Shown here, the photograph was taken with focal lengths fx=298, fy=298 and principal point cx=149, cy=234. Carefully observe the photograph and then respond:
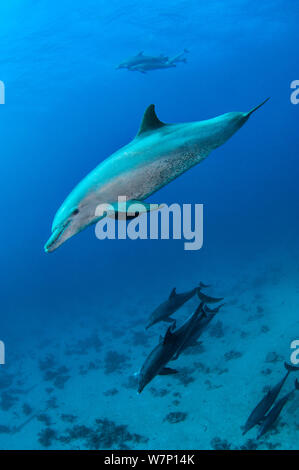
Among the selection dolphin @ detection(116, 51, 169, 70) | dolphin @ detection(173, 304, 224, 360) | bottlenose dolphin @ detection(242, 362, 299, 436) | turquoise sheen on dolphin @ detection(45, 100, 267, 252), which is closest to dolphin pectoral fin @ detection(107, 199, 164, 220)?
turquoise sheen on dolphin @ detection(45, 100, 267, 252)

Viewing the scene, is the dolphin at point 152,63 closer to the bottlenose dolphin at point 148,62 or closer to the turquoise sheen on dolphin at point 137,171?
the bottlenose dolphin at point 148,62

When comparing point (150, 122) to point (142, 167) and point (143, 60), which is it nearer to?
point (142, 167)

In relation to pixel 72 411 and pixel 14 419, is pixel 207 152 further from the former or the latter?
pixel 14 419

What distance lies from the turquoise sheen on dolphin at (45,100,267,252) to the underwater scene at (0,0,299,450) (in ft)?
0.03

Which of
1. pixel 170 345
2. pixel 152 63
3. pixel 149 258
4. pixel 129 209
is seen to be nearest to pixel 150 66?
pixel 152 63

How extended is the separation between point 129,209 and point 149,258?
63645mm

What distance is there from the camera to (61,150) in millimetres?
96375

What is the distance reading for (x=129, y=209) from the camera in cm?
183

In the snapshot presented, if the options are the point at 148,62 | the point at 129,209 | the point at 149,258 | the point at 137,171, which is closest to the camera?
the point at 129,209

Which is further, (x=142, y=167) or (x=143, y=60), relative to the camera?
(x=143, y=60)

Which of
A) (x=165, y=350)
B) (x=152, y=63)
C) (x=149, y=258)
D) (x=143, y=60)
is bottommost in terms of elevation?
(x=165, y=350)

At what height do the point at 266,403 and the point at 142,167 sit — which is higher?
the point at 142,167

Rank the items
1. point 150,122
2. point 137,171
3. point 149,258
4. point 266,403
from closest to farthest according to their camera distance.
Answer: point 137,171 < point 150,122 < point 266,403 < point 149,258

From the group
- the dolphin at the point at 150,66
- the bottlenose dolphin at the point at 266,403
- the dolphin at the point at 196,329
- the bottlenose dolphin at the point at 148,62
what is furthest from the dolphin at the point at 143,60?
the bottlenose dolphin at the point at 266,403
